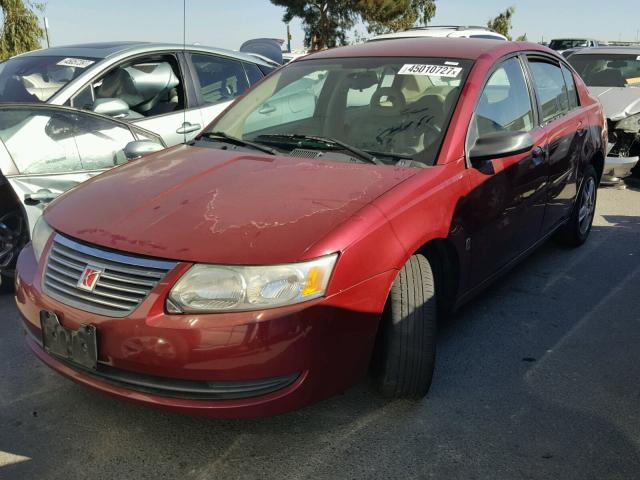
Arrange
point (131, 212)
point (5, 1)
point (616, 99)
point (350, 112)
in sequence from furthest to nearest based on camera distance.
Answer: point (5, 1), point (616, 99), point (350, 112), point (131, 212)

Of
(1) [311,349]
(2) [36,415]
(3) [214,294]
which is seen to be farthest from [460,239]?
(2) [36,415]

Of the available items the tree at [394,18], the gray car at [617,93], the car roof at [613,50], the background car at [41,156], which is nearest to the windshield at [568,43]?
the tree at [394,18]

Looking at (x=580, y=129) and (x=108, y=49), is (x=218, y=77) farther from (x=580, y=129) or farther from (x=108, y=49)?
(x=580, y=129)

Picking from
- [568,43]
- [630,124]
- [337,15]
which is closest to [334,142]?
[630,124]

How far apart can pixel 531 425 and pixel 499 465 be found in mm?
343

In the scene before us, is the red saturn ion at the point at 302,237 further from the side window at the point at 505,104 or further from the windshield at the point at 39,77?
the windshield at the point at 39,77

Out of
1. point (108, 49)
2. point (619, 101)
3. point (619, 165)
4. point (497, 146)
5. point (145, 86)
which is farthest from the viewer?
point (619, 101)

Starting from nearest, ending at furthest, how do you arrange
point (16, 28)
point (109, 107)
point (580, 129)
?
point (580, 129) < point (109, 107) < point (16, 28)

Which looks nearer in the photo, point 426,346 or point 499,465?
point 499,465

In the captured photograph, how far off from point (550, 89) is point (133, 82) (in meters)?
3.42

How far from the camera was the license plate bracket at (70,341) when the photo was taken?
2303 millimetres

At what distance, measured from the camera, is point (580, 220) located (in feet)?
16.3

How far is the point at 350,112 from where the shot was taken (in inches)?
137

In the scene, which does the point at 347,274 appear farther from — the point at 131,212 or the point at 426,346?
the point at 131,212
